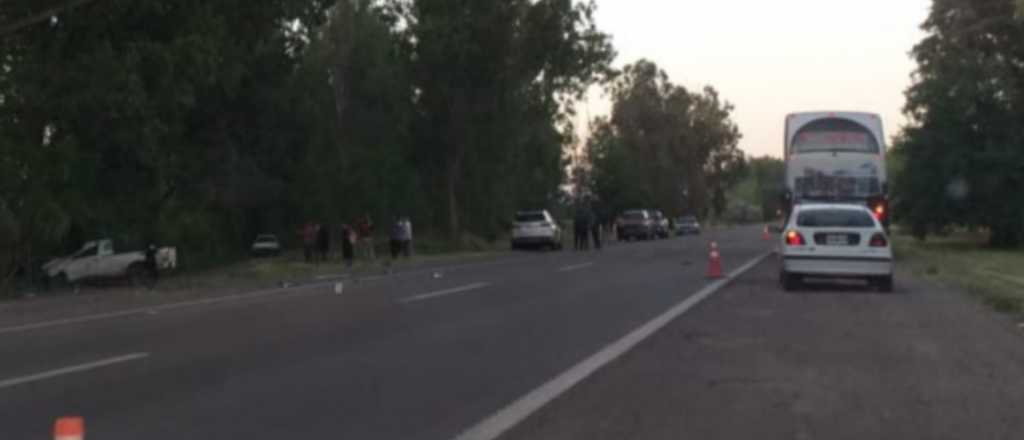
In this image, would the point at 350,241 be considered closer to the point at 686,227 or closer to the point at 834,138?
the point at 834,138

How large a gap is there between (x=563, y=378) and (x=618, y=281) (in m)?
14.7

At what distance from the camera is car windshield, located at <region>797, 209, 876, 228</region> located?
2281 centimetres

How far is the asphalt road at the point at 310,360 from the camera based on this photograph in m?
9.73

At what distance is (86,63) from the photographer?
27.5 meters

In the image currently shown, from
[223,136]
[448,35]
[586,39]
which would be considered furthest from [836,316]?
[586,39]

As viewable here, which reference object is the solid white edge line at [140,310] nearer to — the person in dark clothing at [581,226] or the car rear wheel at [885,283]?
the car rear wheel at [885,283]

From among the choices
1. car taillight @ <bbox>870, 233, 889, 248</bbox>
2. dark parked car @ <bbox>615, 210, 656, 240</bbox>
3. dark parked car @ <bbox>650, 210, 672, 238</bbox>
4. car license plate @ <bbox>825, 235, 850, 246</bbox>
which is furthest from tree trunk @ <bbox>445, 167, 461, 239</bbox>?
car taillight @ <bbox>870, 233, 889, 248</bbox>

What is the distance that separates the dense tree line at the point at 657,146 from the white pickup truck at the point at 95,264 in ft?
198

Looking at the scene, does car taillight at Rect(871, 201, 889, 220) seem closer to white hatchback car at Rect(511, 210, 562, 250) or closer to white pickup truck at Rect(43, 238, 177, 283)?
white pickup truck at Rect(43, 238, 177, 283)

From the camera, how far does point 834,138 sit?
36.6 meters

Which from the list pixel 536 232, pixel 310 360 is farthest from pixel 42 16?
pixel 536 232

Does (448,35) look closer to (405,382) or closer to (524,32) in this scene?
(524,32)

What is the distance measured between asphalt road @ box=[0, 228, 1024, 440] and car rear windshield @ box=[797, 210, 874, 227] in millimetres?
1656

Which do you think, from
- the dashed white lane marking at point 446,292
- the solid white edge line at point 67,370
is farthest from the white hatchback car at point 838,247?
the solid white edge line at point 67,370
